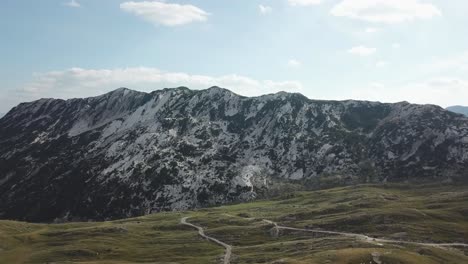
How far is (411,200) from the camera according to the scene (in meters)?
200

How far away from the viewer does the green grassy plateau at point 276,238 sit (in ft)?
380

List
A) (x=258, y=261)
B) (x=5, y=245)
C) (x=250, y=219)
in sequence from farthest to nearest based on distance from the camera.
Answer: (x=250, y=219) < (x=5, y=245) < (x=258, y=261)

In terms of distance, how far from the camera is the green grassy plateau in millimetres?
115925

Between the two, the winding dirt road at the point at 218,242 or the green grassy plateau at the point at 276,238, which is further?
the winding dirt road at the point at 218,242

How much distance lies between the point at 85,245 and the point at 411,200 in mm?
130990

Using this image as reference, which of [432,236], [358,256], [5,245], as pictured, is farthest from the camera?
[5,245]

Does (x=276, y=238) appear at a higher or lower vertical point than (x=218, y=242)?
higher

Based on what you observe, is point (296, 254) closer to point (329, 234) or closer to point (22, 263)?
point (329, 234)

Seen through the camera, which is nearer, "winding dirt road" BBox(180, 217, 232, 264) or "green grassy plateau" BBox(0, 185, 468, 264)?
"green grassy plateau" BBox(0, 185, 468, 264)

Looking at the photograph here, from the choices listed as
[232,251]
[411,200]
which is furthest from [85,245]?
[411,200]

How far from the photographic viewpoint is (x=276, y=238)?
15650 centimetres

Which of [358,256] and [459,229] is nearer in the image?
[358,256]

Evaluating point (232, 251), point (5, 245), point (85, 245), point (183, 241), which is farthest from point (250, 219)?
point (5, 245)

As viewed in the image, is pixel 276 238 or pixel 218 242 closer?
pixel 218 242
